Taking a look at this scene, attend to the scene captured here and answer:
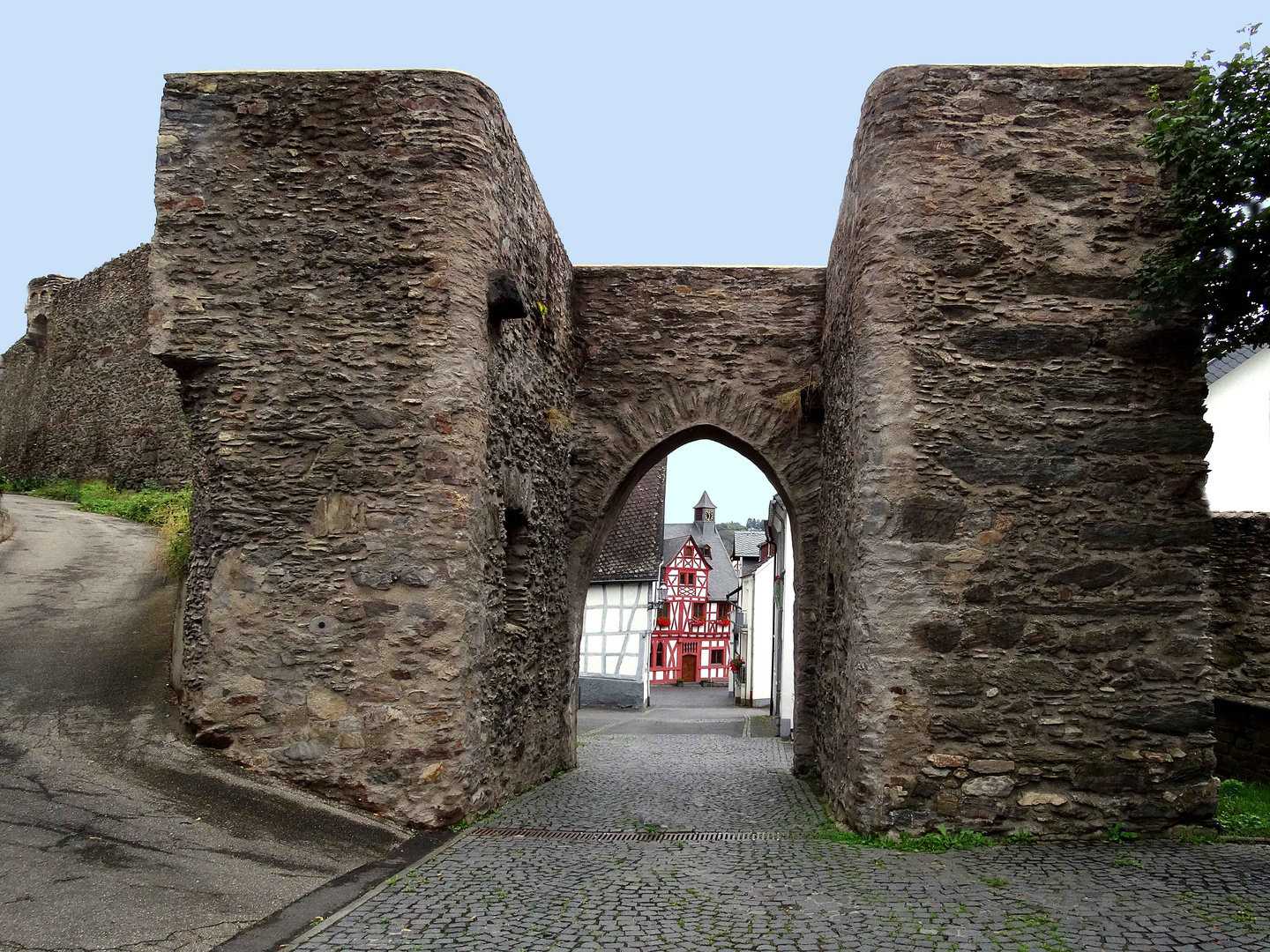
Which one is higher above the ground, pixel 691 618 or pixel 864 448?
pixel 691 618

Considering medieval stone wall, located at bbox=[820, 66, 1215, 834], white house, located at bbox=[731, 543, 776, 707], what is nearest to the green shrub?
medieval stone wall, located at bbox=[820, 66, 1215, 834]

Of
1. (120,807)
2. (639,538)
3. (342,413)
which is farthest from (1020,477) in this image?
(639,538)

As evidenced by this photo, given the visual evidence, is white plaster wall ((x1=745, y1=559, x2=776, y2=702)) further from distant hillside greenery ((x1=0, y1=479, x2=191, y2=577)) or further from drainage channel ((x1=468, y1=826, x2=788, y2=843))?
drainage channel ((x1=468, y1=826, x2=788, y2=843))

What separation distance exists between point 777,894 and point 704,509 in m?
35.2

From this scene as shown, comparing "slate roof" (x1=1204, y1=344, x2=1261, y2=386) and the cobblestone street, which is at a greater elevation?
"slate roof" (x1=1204, y1=344, x2=1261, y2=386)

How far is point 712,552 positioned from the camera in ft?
129

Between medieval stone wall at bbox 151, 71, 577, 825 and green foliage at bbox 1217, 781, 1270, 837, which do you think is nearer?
green foliage at bbox 1217, 781, 1270, 837

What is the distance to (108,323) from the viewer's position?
65.4 feet

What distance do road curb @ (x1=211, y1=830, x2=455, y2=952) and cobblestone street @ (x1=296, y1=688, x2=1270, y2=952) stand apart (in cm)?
8

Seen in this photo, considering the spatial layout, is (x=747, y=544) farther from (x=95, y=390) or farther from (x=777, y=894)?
(x=777, y=894)

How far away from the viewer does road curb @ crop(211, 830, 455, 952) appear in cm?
378

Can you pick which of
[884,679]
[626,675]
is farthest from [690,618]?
[884,679]

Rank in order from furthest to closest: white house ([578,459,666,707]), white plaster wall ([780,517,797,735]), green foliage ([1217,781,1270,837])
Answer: white house ([578,459,666,707]) → white plaster wall ([780,517,797,735]) → green foliage ([1217,781,1270,837])

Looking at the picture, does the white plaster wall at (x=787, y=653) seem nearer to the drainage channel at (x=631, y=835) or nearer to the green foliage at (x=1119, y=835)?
the drainage channel at (x=631, y=835)
